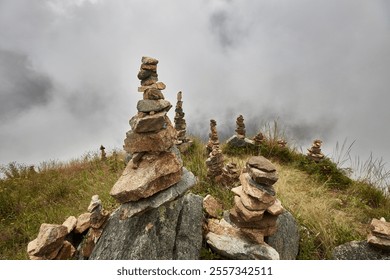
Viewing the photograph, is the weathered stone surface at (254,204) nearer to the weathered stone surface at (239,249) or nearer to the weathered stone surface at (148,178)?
the weathered stone surface at (239,249)

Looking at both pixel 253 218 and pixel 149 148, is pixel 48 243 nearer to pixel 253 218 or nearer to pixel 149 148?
pixel 149 148

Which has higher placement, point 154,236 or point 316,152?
point 154,236

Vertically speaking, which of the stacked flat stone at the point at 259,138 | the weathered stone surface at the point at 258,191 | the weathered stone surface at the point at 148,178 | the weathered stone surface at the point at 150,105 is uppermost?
the weathered stone surface at the point at 150,105

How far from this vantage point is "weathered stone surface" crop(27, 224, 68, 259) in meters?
4.93

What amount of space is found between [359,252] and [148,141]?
467 cm

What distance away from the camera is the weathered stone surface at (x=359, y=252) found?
211 inches

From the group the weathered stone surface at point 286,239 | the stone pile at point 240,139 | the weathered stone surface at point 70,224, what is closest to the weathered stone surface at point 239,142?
the stone pile at point 240,139

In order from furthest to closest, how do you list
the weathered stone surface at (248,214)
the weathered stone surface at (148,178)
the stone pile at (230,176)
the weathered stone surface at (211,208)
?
the stone pile at (230,176)
the weathered stone surface at (211,208)
the weathered stone surface at (248,214)
the weathered stone surface at (148,178)

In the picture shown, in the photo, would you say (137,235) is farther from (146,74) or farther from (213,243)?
(146,74)

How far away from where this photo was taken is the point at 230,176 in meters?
8.48

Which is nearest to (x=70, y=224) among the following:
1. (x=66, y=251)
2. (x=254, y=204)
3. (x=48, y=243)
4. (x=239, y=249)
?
(x=66, y=251)

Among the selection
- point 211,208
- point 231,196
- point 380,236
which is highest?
point 380,236

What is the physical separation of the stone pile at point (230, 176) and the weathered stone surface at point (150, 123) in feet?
13.3
